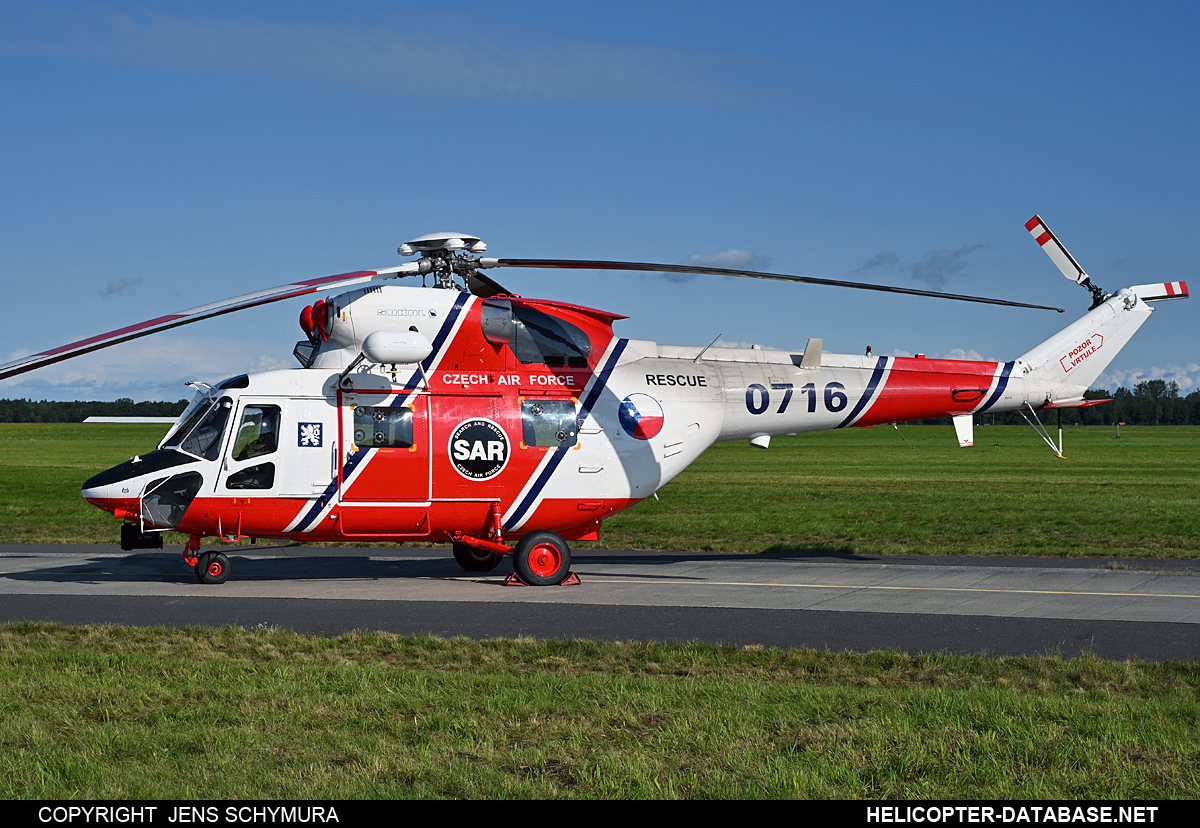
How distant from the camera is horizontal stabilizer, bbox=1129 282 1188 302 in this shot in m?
16.3

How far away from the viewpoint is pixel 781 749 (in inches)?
256

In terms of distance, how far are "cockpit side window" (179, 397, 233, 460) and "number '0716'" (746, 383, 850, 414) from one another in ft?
25.3

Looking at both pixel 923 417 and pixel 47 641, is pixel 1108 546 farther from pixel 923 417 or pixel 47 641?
pixel 47 641

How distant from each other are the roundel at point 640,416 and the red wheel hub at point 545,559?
2066 millimetres

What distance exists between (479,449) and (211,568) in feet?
14.1

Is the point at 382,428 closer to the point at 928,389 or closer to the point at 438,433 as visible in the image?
the point at 438,433

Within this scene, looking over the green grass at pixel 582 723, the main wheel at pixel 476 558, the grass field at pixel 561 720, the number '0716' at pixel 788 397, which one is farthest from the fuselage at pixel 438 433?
the green grass at pixel 582 723

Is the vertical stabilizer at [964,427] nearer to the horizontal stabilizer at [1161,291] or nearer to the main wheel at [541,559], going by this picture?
the horizontal stabilizer at [1161,291]

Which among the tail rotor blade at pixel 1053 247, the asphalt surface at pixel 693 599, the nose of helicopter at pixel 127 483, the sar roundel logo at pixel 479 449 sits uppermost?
the tail rotor blade at pixel 1053 247

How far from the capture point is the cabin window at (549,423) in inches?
589

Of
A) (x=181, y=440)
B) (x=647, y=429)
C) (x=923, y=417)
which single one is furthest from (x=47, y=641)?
(x=923, y=417)

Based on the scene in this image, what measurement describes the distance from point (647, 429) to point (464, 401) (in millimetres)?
2766

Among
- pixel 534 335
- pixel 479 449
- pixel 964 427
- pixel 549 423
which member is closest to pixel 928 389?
pixel 964 427

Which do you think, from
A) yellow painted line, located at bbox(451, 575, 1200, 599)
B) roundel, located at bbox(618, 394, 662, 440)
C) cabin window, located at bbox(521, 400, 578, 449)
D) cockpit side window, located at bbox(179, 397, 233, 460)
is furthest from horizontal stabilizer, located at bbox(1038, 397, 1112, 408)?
cockpit side window, located at bbox(179, 397, 233, 460)
